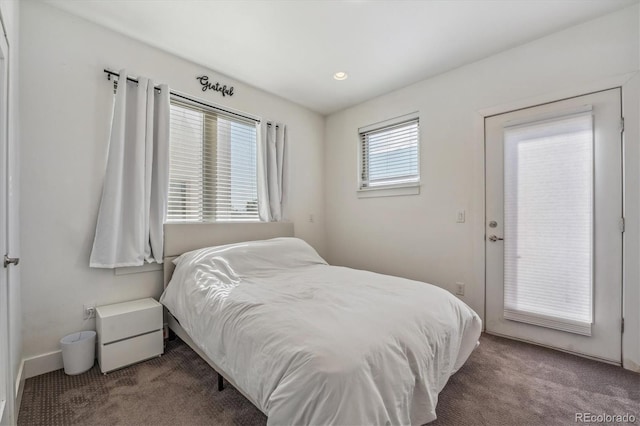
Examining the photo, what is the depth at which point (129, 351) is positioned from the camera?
201cm

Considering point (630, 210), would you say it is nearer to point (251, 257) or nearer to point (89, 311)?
point (251, 257)

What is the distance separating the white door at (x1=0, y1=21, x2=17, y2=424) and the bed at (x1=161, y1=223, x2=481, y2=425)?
826 millimetres

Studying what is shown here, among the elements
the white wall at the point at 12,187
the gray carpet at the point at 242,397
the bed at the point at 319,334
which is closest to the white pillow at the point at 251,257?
the bed at the point at 319,334

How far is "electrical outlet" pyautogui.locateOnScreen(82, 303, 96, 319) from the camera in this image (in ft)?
6.89

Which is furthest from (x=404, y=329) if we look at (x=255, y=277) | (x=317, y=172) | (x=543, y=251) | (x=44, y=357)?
(x=317, y=172)

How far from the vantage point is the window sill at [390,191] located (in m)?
3.08

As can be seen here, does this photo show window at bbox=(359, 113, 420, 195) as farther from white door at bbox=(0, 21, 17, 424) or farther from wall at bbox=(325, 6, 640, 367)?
white door at bbox=(0, 21, 17, 424)

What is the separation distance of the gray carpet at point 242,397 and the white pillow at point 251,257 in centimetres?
73

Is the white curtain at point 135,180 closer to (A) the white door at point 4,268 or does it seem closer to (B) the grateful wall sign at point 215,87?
(B) the grateful wall sign at point 215,87

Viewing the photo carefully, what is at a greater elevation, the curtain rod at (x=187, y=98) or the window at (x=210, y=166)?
the curtain rod at (x=187, y=98)

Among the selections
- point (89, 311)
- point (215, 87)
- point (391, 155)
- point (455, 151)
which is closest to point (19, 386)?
point (89, 311)

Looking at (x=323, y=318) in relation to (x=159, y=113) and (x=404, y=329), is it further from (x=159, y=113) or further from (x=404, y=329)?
(x=159, y=113)

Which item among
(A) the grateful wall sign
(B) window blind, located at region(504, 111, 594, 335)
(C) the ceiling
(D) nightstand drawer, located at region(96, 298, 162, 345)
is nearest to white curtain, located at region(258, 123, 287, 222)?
(A) the grateful wall sign

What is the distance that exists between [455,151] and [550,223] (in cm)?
103
